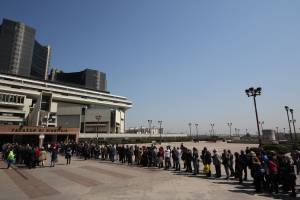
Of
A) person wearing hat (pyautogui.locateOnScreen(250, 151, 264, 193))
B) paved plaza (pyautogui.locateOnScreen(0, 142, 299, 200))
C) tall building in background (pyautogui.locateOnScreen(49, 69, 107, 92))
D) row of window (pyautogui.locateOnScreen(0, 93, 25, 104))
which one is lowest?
paved plaza (pyautogui.locateOnScreen(0, 142, 299, 200))

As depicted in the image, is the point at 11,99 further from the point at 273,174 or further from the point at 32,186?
the point at 273,174

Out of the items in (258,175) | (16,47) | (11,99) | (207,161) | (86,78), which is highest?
(16,47)

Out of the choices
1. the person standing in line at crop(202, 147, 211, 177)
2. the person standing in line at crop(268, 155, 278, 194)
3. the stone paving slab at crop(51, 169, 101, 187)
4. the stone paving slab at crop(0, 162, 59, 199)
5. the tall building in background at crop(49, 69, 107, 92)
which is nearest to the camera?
the stone paving slab at crop(0, 162, 59, 199)

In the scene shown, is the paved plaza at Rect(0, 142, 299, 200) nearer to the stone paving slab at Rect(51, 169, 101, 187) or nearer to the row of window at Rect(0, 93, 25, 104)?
the stone paving slab at Rect(51, 169, 101, 187)

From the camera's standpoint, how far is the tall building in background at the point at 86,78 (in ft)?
604

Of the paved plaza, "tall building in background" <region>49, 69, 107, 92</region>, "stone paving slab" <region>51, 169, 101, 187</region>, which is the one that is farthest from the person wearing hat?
"tall building in background" <region>49, 69, 107, 92</region>

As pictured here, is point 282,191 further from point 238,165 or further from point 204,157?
point 204,157

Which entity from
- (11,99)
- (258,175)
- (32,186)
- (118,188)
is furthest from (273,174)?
(11,99)

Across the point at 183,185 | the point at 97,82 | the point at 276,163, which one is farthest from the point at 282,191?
the point at 97,82

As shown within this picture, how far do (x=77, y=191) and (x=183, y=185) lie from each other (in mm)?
5401

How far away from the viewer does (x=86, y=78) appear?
183m

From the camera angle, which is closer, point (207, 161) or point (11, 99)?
point (207, 161)

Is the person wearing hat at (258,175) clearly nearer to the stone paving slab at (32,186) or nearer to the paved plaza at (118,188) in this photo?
the paved plaza at (118,188)

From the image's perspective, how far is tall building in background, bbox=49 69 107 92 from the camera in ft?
604
